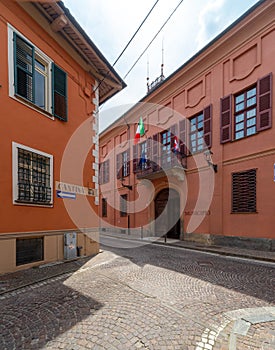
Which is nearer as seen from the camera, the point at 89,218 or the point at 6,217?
the point at 6,217

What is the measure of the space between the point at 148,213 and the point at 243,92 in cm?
1014

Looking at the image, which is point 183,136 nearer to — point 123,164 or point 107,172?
point 123,164

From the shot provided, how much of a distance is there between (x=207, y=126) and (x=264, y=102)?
3080mm

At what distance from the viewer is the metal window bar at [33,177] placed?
6410 millimetres

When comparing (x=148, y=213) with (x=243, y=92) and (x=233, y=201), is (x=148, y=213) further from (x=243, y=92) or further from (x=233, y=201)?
(x=243, y=92)

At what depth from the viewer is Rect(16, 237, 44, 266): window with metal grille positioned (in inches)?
245

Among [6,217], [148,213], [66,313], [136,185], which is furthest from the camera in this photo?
[136,185]

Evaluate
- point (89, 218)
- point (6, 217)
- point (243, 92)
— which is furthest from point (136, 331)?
point (243, 92)

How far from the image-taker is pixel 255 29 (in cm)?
1010

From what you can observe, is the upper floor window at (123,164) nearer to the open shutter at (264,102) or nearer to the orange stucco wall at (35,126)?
the orange stucco wall at (35,126)

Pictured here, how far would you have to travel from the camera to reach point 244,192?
10.4m

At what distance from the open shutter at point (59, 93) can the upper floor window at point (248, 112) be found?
7961 mm

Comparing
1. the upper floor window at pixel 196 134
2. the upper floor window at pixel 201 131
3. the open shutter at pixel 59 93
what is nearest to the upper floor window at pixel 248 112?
the upper floor window at pixel 201 131

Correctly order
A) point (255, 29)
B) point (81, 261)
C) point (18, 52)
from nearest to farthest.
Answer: point (18, 52)
point (81, 261)
point (255, 29)
